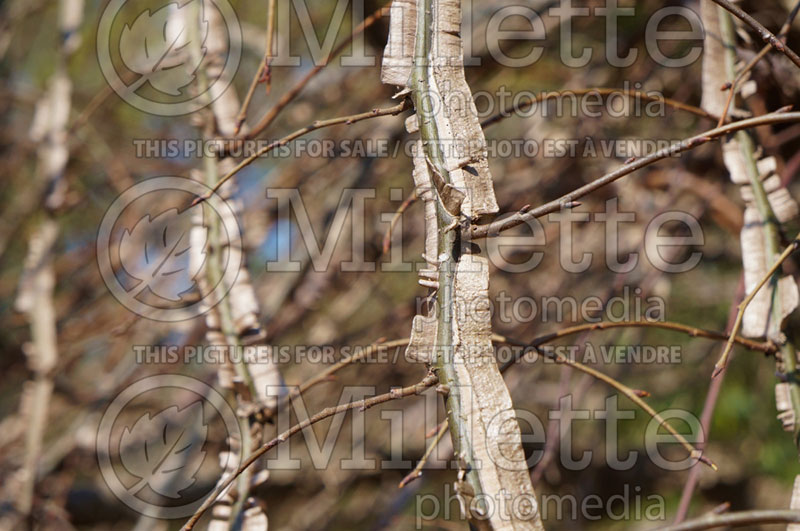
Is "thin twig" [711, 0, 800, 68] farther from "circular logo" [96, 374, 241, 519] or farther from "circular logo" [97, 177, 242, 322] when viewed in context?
"circular logo" [96, 374, 241, 519]

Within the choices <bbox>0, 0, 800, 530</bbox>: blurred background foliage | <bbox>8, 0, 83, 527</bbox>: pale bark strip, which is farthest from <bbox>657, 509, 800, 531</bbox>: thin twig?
<bbox>8, 0, 83, 527</bbox>: pale bark strip

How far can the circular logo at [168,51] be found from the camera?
926 mm

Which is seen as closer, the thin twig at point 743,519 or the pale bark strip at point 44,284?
the thin twig at point 743,519

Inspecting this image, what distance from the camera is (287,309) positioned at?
1.57 m

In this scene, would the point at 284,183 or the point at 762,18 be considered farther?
the point at 284,183

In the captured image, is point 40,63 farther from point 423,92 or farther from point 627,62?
point 423,92

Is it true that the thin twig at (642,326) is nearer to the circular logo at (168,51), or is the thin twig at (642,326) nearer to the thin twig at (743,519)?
the thin twig at (743,519)

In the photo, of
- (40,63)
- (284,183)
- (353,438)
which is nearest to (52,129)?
(284,183)

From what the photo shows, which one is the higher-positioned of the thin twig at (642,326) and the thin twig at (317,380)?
the thin twig at (642,326)

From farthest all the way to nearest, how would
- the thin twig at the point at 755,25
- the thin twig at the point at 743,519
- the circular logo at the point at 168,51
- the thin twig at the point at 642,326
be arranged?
1. the circular logo at the point at 168,51
2. the thin twig at the point at 642,326
3. the thin twig at the point at 755,25
4. the thin twig at the point at 743,519

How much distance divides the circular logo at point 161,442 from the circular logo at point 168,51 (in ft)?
1.84

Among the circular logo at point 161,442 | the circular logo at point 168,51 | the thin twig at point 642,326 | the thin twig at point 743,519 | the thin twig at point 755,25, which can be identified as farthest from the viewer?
the circular logo at point 161,442

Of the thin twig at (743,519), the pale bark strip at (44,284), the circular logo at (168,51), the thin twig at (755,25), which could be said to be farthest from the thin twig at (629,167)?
the pale bark strip at (44,284)

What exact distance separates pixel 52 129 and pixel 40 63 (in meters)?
1.66
